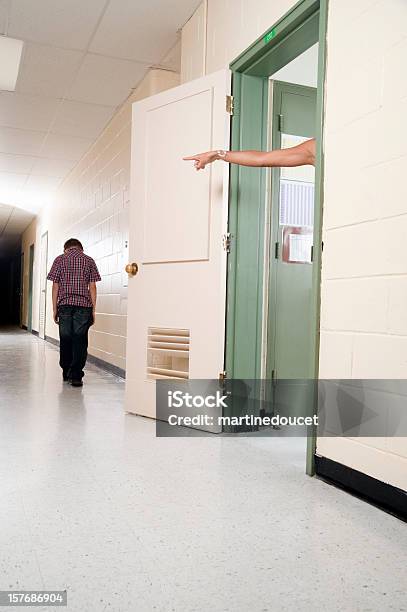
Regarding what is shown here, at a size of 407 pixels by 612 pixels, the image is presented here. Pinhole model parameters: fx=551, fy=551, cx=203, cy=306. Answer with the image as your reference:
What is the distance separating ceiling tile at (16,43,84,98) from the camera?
14.9 feet

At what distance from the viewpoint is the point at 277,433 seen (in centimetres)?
331

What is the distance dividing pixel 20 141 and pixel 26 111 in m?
1.17

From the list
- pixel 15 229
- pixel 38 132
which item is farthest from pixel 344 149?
pixel 15 229

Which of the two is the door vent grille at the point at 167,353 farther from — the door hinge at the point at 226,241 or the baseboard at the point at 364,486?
the baseboard at the point at 364,486

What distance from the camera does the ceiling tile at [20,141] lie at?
670cm

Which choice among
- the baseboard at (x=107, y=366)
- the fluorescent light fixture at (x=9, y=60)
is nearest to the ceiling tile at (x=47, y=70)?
the fluorescent light fixture at (x=9, y=60)

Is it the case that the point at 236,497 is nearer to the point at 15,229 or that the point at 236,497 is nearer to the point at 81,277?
the point at 81,277

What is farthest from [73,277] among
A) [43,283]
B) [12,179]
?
[43,283]

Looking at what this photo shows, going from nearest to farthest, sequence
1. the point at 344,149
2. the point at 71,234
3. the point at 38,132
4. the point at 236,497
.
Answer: the point at 236,497
the point at 344,149
the point at 38,132
the point at 71,234

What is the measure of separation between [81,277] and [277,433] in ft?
8.21

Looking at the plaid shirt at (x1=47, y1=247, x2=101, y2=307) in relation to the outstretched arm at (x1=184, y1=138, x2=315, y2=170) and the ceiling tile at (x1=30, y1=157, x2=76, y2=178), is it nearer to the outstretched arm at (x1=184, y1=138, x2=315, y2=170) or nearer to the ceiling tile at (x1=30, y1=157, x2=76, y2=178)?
the outstretched arm at (x1=184, y1=138, x2=315, y2=170)

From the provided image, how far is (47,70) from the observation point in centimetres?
486

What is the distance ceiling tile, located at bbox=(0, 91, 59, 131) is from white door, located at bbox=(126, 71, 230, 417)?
7.94 ft

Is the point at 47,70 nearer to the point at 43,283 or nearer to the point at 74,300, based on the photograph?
the point at 74,300
